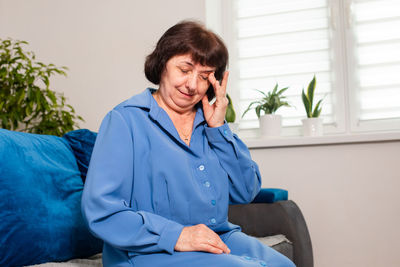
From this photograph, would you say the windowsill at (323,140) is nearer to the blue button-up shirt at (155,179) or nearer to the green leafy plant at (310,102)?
the green leafy plant at (310,102)

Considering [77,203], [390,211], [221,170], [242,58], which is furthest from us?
[242,58]

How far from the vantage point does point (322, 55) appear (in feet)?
9.19

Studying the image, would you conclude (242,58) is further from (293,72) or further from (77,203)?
(77,203)

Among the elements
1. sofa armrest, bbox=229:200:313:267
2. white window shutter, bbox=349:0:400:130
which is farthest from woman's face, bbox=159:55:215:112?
white window shutter, bbox=349:0:400:130

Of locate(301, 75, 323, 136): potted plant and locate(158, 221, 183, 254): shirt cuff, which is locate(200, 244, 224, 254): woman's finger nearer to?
locate(158, 221, 183, 254): shirt cuff

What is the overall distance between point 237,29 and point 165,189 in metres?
2.08

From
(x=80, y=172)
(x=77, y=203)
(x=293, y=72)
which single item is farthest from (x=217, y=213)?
(x=293, y=72)

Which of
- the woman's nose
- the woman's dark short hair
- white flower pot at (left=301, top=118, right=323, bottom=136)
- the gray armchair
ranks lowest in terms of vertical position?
the gray armchair

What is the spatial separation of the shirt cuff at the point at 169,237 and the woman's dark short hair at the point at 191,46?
0.55 meters

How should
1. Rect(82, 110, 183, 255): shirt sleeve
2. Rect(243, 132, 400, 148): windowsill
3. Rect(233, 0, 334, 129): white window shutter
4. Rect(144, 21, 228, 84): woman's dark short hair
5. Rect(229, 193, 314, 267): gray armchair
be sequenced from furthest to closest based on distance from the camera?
Rect(233, 0, 334, 129): white window shutter < Rect(243, 132, 400, 148): windowsill < Rect(229, 193, 314, 267): gray armchair < Rect(144, 21, 228, 84): woman's dark short hair < Rect(82, 110, 183, 255): shirt sleeve

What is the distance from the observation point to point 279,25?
9.48 ft

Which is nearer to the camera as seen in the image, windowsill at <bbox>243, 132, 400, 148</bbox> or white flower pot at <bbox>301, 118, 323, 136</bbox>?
windowsill at <bbox>243, 132, 400, 148</bbox>

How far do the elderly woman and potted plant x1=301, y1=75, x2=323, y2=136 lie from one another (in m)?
1.25

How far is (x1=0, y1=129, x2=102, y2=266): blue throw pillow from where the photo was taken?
4.18ft
